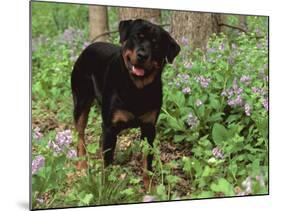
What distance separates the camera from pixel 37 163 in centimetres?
326

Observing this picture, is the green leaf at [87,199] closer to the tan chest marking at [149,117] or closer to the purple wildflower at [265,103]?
the tan chest marking at [149,117]

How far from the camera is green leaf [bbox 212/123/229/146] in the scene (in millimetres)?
3646

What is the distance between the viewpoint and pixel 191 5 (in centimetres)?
362

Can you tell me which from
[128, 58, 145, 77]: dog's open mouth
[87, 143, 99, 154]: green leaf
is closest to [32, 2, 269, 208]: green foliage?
[87, 143, 99, 154]: green leaf

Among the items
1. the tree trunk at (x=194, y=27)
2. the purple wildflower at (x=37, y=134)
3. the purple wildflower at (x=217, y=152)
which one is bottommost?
the purple wildflower at (x=217, y=152)

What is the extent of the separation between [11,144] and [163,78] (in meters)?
0.86

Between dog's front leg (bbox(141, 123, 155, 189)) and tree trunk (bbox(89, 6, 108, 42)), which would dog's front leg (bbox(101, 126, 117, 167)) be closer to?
dog's front leg (bbox(141, 123, 155, 189))

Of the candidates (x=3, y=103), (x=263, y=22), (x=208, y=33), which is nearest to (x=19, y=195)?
(x=3, y=103)

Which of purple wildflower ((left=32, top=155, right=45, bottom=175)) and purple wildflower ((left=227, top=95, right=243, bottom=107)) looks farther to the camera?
purple wildflower ((left=227, top=95, right=243, bottom=107))

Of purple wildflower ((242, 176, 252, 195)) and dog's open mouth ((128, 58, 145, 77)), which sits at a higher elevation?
dog's open mouth ((128, 58, 145, 77))

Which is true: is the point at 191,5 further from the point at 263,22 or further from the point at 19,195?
the point at 19,195

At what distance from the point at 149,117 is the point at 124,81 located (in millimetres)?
231

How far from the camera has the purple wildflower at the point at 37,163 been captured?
325cm

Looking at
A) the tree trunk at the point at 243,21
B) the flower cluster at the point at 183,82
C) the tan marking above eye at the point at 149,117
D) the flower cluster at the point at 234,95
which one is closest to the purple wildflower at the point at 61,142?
the tan marking above eye at the point at 149,117
